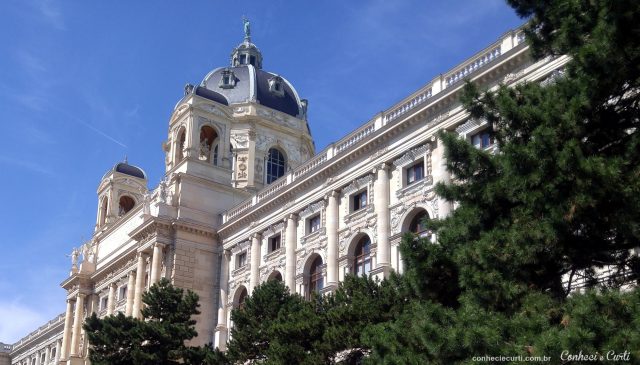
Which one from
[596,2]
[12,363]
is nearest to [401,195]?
[596,2]

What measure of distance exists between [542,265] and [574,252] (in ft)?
2.06

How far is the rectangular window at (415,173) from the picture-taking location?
105 ft

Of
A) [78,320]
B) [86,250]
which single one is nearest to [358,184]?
[78,320]

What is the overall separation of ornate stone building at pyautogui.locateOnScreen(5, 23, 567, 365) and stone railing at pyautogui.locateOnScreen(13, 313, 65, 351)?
1033mm

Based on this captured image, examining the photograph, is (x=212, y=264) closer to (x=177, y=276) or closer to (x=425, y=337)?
(x=177, y=276)

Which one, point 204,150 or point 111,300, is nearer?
point 204,150

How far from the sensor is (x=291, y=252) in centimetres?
3825

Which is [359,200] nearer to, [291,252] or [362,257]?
[362,257]

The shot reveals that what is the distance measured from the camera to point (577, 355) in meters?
11.6

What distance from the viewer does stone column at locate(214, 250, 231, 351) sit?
41938mm

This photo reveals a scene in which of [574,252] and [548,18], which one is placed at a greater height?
[548,18]

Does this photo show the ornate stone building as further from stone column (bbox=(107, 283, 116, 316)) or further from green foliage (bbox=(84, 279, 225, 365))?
green foliage (bbox=(84, 279, 225, 365))

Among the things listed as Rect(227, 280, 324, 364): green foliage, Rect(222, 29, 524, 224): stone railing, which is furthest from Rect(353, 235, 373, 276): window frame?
Rect(227, 280, 324, 364): green foliage

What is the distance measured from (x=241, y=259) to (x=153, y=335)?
11.7 meters
